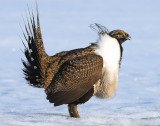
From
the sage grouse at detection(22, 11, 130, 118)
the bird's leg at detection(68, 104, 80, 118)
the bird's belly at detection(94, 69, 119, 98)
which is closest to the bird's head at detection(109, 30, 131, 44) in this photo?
the sage grouse at detection(22, 11, 130, 118)

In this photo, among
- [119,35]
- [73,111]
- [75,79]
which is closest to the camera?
[75,79]

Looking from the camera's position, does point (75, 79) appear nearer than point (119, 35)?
Yes

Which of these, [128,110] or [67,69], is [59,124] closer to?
[67,69]

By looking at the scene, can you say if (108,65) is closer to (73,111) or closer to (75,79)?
(75,79)

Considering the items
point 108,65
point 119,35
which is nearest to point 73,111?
point 108,65

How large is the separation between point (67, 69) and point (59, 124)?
1020mm

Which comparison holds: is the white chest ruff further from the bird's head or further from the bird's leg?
the bird's leg

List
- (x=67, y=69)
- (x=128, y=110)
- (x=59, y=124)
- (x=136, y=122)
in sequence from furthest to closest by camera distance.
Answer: (x=128, y=110)
(x=67, y=69)
(x=136, y=122)
(x=59, y=124)

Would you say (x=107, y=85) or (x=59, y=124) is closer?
(x=59, y=124)

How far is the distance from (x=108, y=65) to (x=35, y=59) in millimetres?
1044

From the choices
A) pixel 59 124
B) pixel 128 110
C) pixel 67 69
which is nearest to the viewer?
pixel 59 124

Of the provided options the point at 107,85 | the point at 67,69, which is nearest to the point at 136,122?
the point at 107,85

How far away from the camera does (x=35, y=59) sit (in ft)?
20.7

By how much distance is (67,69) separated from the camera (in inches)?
A: 239
